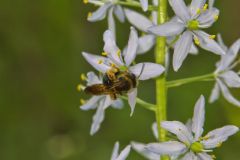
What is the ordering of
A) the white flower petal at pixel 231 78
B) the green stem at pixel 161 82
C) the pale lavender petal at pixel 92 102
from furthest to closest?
the pale lavender petal at pixel 92 102 < the white flower petal at pixel 231 78 < the green stem at pixel 161 82

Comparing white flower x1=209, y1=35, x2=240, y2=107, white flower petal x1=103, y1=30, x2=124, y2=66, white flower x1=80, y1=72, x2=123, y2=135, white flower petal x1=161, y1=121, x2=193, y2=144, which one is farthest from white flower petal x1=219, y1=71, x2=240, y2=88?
white flower petal x1=103, y1=30, x2=124, y2=66

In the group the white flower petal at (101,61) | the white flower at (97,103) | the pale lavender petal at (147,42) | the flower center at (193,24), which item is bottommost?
the white flower at (97,103)

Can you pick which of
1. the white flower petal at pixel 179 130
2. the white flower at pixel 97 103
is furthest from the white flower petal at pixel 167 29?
the white flower at pixel 97 103

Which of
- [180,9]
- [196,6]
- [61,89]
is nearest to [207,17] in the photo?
[196,6]

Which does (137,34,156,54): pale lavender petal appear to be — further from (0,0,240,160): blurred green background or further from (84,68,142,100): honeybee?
(0,0,240,160): blurred green background

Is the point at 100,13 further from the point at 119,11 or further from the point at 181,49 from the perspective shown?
the point at 181,49

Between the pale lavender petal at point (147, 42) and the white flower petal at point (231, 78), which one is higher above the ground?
the pale lavender petal at point (147, 42)

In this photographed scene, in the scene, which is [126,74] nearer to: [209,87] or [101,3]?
[101,3]

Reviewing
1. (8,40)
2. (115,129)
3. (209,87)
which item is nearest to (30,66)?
(8,40)

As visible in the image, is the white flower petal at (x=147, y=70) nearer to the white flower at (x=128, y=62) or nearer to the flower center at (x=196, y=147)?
the white flower at (x=128, y=62)
